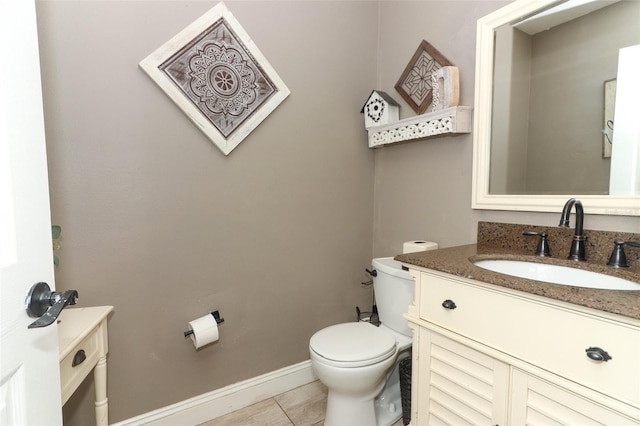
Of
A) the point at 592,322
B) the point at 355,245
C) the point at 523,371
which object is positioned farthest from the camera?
the point at 355,245

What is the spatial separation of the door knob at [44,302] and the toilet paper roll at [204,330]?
3.04 ft

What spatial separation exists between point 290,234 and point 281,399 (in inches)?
36.2

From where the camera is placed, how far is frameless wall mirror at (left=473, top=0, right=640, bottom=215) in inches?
44.5

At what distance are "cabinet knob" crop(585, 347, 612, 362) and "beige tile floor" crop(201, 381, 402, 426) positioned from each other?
3.70 feet

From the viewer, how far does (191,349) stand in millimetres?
1558

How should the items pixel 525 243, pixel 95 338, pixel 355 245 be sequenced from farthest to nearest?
pixel 355 245 → pixel 525 243 → pixel 95 338

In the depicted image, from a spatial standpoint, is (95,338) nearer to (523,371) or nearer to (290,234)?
(290,234)

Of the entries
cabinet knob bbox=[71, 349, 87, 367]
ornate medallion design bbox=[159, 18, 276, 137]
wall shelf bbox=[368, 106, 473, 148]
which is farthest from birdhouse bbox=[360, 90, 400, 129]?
cabinet knob bbox=[71, 349, 87, 367]

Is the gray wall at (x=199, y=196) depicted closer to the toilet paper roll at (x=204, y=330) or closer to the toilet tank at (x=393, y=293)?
the toilet paper roll at (x=204, y=330)

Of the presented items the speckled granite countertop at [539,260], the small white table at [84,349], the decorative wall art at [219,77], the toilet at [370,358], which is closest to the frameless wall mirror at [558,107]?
the speckled granite countertop at [539,260]

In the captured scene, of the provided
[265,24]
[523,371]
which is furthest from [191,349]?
[265,24]

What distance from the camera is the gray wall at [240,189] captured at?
1.30 m

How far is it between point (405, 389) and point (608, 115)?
1.44 meters

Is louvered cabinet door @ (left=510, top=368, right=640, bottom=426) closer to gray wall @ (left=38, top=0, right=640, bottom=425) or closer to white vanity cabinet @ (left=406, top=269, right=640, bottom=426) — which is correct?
white vanity cabinet @ (left=406, top=269, right=640, bottom=426)
